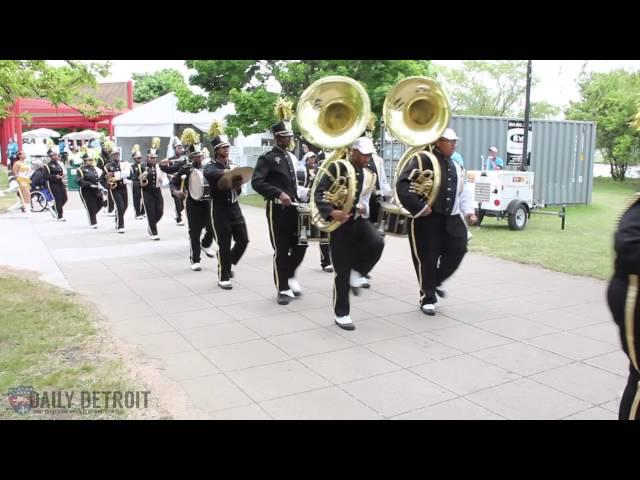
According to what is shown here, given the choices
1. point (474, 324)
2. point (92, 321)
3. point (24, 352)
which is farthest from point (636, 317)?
point (92, 321)

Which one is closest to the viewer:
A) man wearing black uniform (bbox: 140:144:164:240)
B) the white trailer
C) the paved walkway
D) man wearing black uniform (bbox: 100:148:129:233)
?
the paved walkway

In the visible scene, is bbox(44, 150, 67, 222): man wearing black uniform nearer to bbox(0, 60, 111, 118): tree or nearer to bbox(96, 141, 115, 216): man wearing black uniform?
bbox(96, 141, 115, 216): man wearing black uniform

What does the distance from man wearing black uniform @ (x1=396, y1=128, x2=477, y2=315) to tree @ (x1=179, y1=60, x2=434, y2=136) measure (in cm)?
1081

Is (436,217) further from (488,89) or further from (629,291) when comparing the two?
(488,89)

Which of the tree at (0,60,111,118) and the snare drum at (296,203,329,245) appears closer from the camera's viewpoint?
the tree at (0,60,111,118)

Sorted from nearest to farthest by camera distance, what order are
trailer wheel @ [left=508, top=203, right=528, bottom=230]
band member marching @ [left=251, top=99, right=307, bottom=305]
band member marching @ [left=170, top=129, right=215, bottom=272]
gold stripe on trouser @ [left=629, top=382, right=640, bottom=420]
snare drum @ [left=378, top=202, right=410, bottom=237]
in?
gold stripe on trouser @ [left=629, top=382, right=640, bottom=420] → snare drum @ [left=378, top=202, right=410, bottom=237] → band member marching @ [left=251, top=99, right=307, bottom=305] → band member marching @ [left=170, top=129, right=215, bottom=272] → trailer wheel @ [left=508, top=203, right=528, bottom=230]

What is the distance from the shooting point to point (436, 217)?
6594mm

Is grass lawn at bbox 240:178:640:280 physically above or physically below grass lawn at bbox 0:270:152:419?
below

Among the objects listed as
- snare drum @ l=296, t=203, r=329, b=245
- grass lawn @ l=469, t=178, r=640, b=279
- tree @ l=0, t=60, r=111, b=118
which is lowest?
grass lawn @ l=469, t=178, r=640, b=279

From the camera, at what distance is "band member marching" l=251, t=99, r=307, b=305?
276 inches

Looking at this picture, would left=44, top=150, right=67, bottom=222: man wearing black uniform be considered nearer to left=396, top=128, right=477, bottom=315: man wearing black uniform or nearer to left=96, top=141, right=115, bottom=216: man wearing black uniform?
left=96, top=141, right=115, bottom=216: man wearing black uniform

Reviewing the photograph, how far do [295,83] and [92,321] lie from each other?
43.5ft

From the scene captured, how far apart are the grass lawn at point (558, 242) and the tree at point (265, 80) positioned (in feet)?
16.8

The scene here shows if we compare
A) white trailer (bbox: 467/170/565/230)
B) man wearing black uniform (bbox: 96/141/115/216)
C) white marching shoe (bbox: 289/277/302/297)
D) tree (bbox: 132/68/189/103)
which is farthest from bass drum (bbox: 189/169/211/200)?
tree (bbox: 132/68/189/103)
